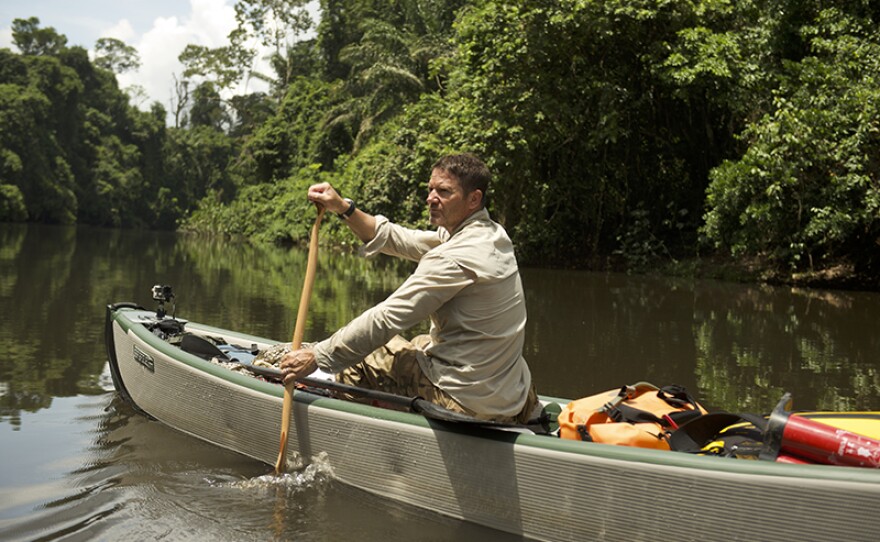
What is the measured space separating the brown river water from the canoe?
114 millimetres

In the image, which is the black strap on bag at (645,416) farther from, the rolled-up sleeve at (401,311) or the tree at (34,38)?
the tree at (34,38)

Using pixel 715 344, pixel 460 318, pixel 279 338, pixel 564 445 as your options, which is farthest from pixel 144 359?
pixel 715 344

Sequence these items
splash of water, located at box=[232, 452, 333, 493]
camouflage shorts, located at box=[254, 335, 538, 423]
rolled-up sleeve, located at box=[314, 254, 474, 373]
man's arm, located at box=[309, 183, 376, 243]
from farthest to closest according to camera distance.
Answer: man's arm, located at box=[309, 183, 376, 243] < splash of water, located at box=[232, 452, 333, 493] < camouflage shorts, located at box=[254, 335, 538, 423] < rolled-up sleeve, located at box=[314, 254, 474, 373]

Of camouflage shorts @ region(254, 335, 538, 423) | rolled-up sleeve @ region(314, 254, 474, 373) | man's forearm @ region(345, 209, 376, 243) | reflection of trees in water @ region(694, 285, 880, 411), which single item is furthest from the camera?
reflection of trees in water @ region(694, 285, 880, 411)

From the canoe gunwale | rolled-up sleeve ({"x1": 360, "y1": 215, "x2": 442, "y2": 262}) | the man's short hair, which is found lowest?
the canoe gunwale

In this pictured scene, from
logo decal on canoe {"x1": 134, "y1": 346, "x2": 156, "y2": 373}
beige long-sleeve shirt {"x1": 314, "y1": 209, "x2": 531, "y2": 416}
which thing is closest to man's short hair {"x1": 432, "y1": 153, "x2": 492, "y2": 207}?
beige long-sleeve shirt {"x1": 314, "y1": 209, "x2": 531, "y2": 416}

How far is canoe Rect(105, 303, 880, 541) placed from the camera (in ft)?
8.53

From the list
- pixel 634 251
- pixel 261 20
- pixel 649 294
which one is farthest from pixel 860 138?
pixel 261 20

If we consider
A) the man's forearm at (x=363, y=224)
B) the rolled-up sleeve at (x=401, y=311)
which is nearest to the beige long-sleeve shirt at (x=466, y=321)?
the rolled-up sleeve at (x=401, y=311)

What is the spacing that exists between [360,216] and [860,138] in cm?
1136

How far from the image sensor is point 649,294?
1332 centimetres

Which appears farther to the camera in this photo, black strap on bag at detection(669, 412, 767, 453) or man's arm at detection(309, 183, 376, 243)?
man's arm at detection(309, 183, 376, 243)

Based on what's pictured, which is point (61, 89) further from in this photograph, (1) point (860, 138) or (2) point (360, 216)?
(2) point (360, 216)

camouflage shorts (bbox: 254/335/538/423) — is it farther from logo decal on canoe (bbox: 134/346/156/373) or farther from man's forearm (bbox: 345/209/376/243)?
logo decal on canoe (bbox: 134/346/156/373)
